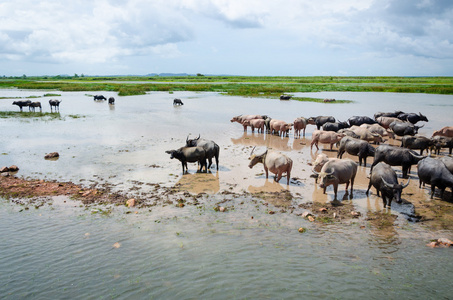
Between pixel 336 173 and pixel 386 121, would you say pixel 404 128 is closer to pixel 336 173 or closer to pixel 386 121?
pixel 386 121

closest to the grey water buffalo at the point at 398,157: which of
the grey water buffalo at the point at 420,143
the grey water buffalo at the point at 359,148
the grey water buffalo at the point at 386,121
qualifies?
the grey water buffalo at the point at 359,148

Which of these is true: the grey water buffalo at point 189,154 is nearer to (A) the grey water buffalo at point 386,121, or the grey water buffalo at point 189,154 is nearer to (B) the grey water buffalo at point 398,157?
(B) the grey water buffalo at point 398,157

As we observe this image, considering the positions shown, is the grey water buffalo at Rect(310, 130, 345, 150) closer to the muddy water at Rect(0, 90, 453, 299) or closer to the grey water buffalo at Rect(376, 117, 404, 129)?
the muddy water at Rect(0, 90, 453, 299)

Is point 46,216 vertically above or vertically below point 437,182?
below

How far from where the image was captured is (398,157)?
1122cm

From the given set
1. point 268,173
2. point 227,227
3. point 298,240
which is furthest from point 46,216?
point 268,173

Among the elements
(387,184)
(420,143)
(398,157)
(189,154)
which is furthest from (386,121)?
(189,154)

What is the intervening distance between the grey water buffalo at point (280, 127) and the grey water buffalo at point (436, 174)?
32.2 ft

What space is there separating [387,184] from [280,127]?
36.4 ft

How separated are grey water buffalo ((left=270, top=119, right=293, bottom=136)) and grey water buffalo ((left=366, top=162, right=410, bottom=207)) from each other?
32.7 ft

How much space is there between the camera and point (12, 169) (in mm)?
11875

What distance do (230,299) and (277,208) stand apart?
3.89 meters

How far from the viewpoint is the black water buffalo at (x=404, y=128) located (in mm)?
17909

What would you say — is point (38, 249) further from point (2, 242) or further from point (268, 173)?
point (268, 173)
